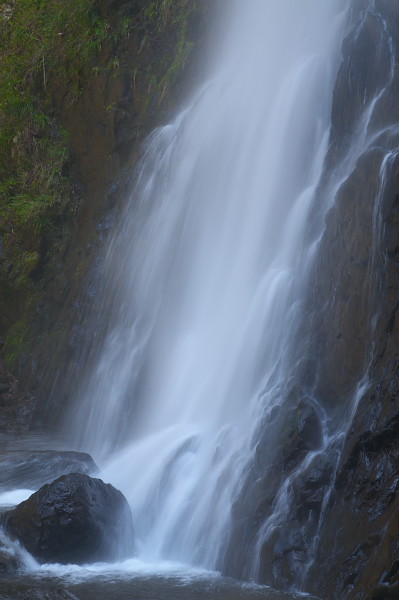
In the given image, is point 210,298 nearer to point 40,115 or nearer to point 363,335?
point 363,335

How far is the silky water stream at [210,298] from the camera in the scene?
6086mm

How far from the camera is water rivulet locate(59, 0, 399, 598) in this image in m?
5.11

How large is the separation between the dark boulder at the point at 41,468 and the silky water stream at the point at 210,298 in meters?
0.29

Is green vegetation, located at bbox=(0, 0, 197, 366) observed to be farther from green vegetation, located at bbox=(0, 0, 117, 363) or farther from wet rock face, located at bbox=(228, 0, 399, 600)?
wet rock face, located at bbox=(228, 0, 399, 600)

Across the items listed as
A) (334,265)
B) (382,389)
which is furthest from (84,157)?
(382,389)

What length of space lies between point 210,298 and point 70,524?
4174 millimetres

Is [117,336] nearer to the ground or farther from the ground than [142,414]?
farther from the ground

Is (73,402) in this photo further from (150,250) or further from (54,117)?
(54,117)

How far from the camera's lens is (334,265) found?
250 inches

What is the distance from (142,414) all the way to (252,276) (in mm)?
2216

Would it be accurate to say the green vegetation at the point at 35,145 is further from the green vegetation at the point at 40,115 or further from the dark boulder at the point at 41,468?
the dark boulder at the point at 41,468

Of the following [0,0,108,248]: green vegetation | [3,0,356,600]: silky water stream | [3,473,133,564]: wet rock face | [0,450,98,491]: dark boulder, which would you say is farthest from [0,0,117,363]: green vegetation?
[3,473,133,564]: wet rock face

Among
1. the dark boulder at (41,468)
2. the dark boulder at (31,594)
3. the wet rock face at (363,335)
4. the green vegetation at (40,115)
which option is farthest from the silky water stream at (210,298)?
the green vegetation at (40,115)

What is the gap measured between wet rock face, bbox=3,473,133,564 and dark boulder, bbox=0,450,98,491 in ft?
4.66
